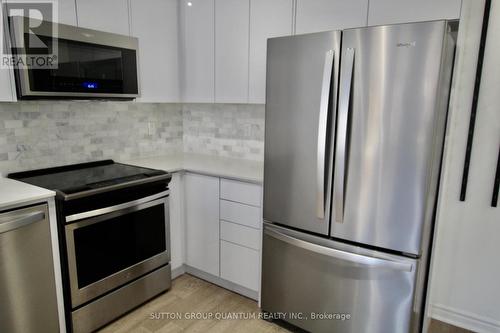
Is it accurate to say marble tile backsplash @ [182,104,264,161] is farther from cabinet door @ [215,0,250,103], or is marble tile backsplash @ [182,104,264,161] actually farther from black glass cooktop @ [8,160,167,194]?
black glass cooktop @ [8,160,167,194]

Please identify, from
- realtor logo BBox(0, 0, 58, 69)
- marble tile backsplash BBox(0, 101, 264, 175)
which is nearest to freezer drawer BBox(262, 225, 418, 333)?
marble tile backsplash BBox(0, 101, 264, 175)

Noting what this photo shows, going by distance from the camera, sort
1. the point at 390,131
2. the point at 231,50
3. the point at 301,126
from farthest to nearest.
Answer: the point at 231,50 < the point at 301,126 < the point at 390,131

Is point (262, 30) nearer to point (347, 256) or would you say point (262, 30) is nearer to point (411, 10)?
point (411, 10)

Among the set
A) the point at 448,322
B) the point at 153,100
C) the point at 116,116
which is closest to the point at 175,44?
the point at 153,100

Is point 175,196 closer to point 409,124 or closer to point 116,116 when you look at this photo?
point 116,116

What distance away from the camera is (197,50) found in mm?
2764

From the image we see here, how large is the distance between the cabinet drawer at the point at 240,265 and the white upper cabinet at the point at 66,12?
177 cm

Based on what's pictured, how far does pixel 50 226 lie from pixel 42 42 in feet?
3.29

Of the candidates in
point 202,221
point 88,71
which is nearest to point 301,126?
point 202,221

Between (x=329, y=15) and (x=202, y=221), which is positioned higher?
(x=329, y=15)

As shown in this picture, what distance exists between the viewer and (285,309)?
7.02 feet

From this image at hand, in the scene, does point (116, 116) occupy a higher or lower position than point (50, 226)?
higher

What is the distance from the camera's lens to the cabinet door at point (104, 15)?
83.3 inches

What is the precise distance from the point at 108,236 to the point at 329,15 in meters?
1.94
